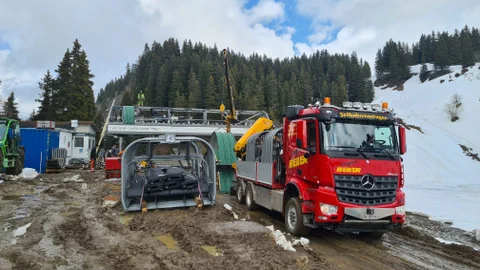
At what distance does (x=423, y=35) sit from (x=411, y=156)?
110 meters

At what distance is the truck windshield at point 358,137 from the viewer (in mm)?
7289

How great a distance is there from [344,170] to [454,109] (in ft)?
176

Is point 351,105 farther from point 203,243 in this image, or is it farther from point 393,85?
point 393,85

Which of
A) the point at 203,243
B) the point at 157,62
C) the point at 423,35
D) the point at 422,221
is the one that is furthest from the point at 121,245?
the point at 423,35

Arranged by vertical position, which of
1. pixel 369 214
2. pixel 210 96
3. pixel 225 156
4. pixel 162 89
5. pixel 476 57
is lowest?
pixel 369 214

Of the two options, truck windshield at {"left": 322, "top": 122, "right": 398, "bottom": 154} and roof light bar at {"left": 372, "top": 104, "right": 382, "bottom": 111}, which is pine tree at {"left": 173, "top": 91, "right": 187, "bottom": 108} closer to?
roof light bar at {"left": 372, "top": 104, "right": 382, "bottom": 111}

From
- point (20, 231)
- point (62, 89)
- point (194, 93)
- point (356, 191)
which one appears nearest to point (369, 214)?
point (356, 191)

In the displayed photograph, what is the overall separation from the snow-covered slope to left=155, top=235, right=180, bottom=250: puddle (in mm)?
7178

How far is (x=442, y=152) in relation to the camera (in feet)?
127

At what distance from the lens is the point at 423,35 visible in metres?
128

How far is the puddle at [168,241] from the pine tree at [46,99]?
165 feet

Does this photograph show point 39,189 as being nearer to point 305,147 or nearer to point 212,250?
point 212,250

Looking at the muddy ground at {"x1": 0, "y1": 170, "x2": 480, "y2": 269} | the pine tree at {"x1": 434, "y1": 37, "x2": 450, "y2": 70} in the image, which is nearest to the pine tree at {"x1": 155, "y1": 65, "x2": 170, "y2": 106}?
the pine tree at {"x1": 434, "y1": 37, "x2": 450, "y2": 70}

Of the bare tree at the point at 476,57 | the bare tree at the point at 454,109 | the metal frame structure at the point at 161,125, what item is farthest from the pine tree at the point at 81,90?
the bare tree at the point at 476,57
